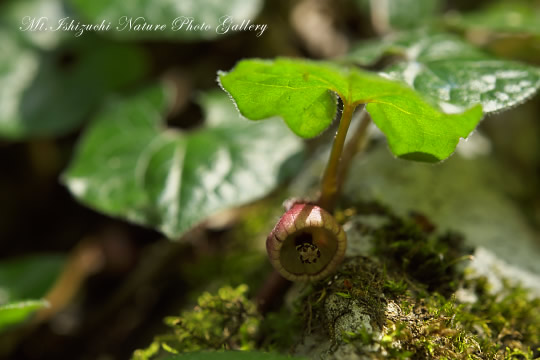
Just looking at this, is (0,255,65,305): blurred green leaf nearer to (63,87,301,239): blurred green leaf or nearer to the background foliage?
the background foliage

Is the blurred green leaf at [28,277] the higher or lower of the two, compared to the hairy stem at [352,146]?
lower

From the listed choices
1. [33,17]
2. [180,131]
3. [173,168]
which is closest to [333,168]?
[173,168]

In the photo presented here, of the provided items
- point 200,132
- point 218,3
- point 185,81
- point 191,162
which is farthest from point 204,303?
point 185,81

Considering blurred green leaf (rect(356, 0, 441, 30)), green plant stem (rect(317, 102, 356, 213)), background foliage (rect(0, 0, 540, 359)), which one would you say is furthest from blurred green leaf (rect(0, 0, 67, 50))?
green plant stem (rect(317, 102, 356, 213))

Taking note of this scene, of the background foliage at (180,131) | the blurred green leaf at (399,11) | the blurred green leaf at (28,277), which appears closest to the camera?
the background foliage at (180,131)

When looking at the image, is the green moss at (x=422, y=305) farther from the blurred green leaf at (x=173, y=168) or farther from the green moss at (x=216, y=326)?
the blurred green leaf at (x=173, y=168)

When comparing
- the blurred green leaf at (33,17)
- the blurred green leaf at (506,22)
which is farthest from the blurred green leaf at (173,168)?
the blurred green leaf at (33,17)
